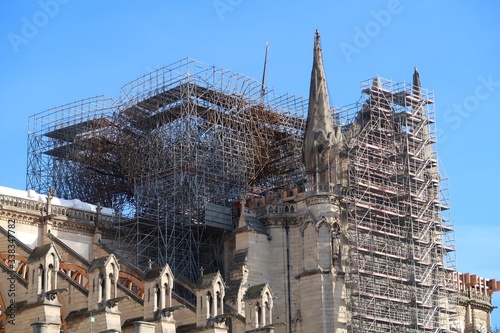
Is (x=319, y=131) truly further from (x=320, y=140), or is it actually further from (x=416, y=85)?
(x=416, y=85)

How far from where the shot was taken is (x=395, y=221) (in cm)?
7406

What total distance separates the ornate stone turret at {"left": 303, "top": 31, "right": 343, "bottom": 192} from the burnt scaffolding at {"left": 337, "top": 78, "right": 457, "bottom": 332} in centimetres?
117

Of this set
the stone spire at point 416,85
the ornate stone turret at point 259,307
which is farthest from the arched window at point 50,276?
the stone spire at point 416,85

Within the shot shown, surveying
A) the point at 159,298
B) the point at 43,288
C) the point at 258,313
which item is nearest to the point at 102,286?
the point at 43,288

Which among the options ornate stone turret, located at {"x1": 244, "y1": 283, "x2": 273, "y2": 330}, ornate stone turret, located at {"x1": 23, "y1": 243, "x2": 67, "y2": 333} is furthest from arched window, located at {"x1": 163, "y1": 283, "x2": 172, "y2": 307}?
ornate stone turret, located at {"x1": 23, "y1": 243, "x2": 67, "y2": 333}

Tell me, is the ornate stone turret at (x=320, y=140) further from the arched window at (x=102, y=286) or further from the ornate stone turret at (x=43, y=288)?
the ornate stone turret at (x=43, y=288)

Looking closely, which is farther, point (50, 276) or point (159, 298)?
point (159, 298)

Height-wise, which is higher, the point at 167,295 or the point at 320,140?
the point at 320,140

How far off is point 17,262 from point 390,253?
70.9ft

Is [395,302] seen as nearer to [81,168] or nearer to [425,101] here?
[425,101]

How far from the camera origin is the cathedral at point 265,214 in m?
69.0

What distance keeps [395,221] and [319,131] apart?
7165 millimetres

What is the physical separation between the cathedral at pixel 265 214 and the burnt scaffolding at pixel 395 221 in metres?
0.11

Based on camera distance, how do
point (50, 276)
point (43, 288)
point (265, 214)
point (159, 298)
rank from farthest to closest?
point (265, 214) → point (159, 298) → point (50, 276) → point (43, 288)
